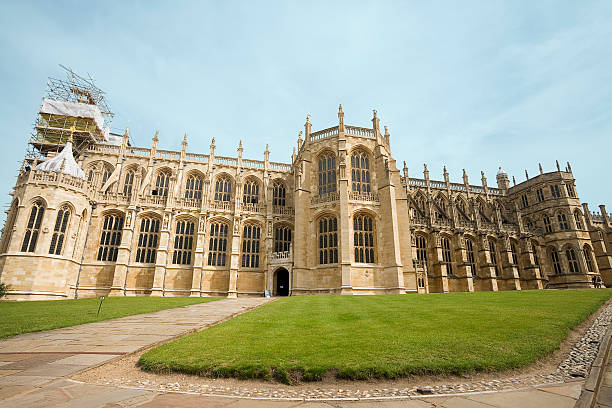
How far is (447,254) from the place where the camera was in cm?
3719

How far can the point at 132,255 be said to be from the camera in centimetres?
3011

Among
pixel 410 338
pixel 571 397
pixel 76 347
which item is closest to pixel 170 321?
pixel 76 347

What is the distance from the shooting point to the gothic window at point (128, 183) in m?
33.0

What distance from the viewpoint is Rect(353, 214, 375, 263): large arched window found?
27.7 metres

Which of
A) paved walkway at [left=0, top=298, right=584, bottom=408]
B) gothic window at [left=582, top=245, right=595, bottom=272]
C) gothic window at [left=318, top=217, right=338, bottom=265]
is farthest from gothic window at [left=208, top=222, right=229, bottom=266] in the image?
gothic window at [left=582, top=245, right=595, bottom=272]

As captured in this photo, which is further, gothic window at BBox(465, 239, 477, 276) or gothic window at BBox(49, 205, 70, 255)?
gothic window at BBox(465, 239, 477, 276)

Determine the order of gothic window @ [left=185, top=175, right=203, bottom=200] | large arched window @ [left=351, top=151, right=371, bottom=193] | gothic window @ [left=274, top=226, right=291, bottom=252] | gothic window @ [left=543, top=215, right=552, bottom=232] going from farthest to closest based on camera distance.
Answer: gothic window @ [left=543, top=215, right=552, bottom=232] < gothic window @ [left=185, top=175, right=203, bottom=200] < gothic window @ [left=274, top=226, right=291, bottom=252] < large arched window @ [left=351, top=151, right=371, bottom=193]

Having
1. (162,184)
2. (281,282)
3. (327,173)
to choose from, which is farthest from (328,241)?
(162,184)

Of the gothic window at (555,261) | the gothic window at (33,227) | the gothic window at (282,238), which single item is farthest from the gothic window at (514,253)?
the gothic window at (33,227)

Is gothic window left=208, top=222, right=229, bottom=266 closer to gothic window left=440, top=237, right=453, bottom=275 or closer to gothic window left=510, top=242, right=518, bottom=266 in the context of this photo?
gothic window left=440, top=237, right=453, bottom=275

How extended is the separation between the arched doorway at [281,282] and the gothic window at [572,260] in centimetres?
3588

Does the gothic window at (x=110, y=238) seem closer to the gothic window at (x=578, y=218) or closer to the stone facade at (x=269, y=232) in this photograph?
the stone facade at (x=269, y=232)

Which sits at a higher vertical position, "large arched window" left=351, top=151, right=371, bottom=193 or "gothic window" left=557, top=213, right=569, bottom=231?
"large arched window" left=351, top=151, right=371, bottom=193

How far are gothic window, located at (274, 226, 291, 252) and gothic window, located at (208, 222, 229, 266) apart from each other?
536cm
